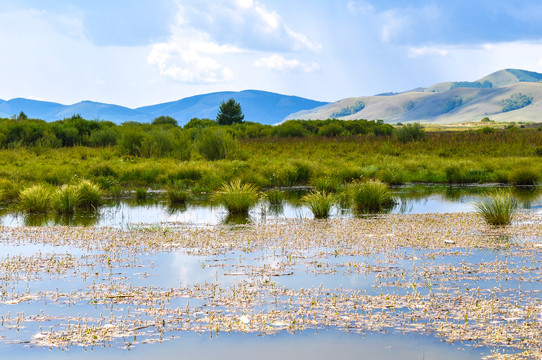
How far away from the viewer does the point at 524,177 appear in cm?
2659

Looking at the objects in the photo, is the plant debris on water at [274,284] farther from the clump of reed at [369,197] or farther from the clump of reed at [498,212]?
the clump of reed at [369,197]

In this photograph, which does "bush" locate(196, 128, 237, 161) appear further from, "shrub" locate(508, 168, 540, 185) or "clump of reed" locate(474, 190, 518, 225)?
"clump of reed" locate(474, 190, 518, 225)

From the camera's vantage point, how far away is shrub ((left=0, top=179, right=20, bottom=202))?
2129cm

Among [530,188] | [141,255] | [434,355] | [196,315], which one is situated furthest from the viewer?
[530,188]

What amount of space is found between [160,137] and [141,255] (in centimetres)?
2583

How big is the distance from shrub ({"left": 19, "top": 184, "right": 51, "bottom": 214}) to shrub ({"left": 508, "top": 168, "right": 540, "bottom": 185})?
62.3ft

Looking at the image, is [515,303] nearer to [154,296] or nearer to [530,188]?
[154,296]

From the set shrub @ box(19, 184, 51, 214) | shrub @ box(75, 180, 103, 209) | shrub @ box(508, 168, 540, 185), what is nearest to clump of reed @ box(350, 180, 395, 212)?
shrub @ box(75, 180, 103, 209)

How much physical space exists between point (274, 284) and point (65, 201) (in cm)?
1135

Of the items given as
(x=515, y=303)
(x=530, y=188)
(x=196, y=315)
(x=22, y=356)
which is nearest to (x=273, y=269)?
(x=196, y=315)

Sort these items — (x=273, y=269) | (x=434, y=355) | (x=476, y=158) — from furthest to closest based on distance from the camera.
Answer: (x=476, y=158), (x=273, y=269), (x=434, y=355)

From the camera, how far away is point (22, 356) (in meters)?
6.47

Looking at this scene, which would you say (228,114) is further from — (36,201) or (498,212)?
(498,212)

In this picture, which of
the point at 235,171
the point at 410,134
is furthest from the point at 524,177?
the point at 410,134
